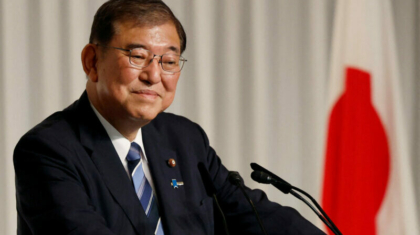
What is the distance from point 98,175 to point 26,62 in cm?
139

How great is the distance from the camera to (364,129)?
11.0 ft

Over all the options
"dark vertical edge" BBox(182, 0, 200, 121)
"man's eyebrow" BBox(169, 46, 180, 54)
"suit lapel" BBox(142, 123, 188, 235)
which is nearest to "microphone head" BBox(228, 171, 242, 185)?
"suit lapel" BBox(142, 123, 188, 235)

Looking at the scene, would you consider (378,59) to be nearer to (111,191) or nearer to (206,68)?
(206,68)

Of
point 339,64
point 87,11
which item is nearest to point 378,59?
point 339,64

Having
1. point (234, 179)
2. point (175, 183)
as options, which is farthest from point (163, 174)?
point (234, 179)

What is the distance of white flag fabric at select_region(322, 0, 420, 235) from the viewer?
3330 millimetres

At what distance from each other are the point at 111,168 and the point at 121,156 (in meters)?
0.10

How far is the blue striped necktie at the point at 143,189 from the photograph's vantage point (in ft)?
5.79

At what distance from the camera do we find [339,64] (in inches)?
133

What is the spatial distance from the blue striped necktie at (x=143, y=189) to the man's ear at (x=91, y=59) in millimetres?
291

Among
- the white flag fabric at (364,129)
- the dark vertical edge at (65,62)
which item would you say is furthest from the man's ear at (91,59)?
the white flag fabric at (364,129)

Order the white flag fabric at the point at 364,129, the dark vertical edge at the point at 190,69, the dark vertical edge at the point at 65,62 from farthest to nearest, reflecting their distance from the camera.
Answer: the white flag fabric at the point at 364,129, the dark vertical edge at the point at 190,69, the dark vertical edge at the point at 65,62

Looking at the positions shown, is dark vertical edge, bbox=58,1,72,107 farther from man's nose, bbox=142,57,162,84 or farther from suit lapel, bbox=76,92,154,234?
man's nose, bbox=142,57,162,84

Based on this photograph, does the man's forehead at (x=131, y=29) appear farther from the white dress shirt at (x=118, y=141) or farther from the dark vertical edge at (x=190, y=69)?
the dark vertical edge at (x=190, y=69)
